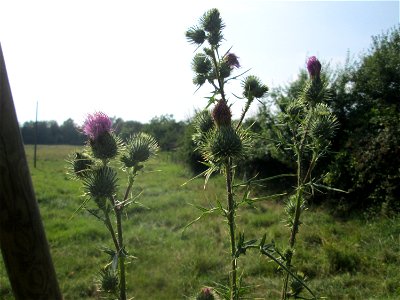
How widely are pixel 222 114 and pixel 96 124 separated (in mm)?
773

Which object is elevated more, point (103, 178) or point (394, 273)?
point (103, 178)

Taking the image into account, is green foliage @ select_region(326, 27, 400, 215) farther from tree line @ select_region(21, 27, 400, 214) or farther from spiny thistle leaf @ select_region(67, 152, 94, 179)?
spiny thistle leaf @ select_region(67, 152, 94, 179)

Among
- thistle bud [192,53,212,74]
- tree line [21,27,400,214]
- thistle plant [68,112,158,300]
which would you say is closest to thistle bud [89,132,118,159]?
thistle plant [68,112,158,300]

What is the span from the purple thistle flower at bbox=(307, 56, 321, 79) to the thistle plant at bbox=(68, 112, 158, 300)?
132cm

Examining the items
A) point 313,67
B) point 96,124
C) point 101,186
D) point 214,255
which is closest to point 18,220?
point 101,186

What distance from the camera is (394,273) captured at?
6.07 meters

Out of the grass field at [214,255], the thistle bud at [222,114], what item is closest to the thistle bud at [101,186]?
the thistle bud at [222,114]

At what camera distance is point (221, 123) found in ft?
7.79

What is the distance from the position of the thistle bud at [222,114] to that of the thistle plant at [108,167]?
1.57ft

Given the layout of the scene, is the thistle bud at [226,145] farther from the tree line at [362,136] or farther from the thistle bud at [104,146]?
the tree line at [362,136]

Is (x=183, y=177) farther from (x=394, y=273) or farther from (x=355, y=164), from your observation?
(x=394, y=273)

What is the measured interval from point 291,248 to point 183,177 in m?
18.5

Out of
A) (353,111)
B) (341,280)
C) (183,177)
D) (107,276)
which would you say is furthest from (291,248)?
(183,177)

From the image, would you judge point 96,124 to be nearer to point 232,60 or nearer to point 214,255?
point 232,60
